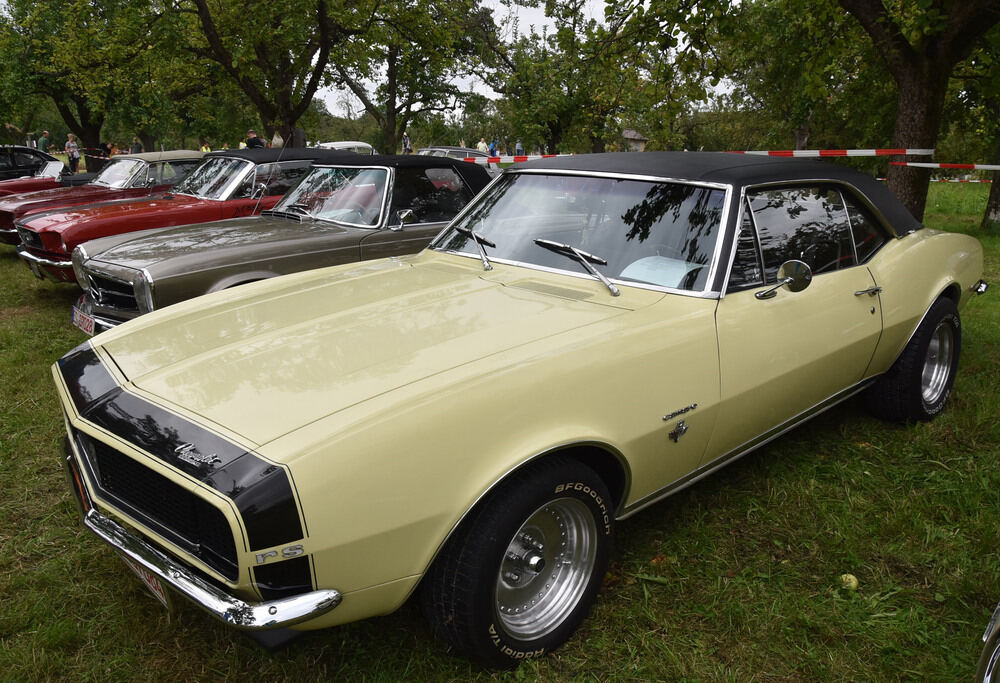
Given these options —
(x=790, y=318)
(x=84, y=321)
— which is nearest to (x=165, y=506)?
(x=790, y=318)

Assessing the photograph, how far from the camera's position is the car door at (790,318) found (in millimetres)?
2785

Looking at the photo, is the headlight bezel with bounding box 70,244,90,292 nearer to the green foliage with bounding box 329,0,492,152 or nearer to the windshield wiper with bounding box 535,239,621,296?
the windshield wiper with bounding box 535,239,621,296

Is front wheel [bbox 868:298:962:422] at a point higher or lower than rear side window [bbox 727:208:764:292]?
lower

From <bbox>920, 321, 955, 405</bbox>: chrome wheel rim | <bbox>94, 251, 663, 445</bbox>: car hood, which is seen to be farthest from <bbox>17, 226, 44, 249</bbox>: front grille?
<bbox>920, 321, 955, 405</bbox>: chrome wheel rim

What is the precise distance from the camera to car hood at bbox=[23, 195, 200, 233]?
6742mm

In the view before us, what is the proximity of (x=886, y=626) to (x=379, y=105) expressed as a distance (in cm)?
2878

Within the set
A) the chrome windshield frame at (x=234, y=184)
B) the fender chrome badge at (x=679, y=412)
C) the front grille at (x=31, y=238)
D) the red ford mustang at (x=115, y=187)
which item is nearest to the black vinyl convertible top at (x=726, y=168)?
the fender chrome badge at (x=679, y=412)

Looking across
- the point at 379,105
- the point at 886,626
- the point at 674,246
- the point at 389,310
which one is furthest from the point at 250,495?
the point at 379,105

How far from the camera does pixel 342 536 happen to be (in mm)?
1750

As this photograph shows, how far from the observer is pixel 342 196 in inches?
233

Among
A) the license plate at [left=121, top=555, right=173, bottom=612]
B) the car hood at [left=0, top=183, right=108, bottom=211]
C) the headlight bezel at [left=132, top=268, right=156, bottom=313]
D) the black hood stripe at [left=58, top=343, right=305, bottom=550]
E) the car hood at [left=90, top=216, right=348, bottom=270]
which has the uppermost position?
the car hood at [left=0, top=183, right=108, bottom=211]

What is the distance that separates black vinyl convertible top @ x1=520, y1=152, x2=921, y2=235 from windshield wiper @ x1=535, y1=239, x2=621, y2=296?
1.55ft

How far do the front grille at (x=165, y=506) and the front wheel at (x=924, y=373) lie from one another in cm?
356

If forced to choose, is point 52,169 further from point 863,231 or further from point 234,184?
point 863,231
